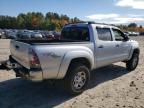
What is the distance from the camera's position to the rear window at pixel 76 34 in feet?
23.6

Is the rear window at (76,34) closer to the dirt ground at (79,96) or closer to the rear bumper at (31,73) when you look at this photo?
the dirt ground at (79,96)

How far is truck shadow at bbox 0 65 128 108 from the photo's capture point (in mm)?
5727

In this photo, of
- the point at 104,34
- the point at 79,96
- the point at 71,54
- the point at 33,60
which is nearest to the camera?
the point at 33,60

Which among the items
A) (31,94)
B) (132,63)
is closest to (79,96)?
(31,94)

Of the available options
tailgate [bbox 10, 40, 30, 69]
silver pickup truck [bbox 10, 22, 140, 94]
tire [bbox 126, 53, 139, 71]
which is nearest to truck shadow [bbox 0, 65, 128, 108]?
silver pickup truck [bbox 10, 22, 140, 94]

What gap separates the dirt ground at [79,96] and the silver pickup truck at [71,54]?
435 millimetres

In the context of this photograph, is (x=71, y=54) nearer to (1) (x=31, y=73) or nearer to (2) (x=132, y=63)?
(1) (x=31, y=73)

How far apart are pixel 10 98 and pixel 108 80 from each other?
350 cm

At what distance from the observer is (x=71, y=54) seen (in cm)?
599

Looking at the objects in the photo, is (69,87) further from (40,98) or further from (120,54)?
(120,54)

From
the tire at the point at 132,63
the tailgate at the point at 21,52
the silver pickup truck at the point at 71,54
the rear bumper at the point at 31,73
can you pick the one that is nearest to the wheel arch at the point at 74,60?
the silver pickup truck at the point at 71,54

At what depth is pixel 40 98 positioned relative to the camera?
6168 millimetres

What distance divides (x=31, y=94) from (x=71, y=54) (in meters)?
1.60

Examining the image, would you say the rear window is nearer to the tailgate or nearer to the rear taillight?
the tailgate
